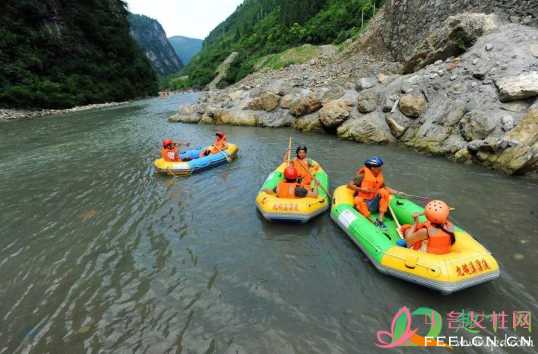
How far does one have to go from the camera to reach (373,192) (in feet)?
20.8

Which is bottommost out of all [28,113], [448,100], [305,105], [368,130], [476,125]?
[28,113]

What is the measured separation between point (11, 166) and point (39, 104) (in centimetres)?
2449

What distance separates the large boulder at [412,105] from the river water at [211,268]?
293cm

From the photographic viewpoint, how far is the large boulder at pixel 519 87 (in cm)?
909

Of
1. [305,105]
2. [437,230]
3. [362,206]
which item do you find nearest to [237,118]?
[305,105]

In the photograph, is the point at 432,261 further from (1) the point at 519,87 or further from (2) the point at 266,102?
(2) the point at 266,102

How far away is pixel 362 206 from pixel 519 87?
24.4 ft

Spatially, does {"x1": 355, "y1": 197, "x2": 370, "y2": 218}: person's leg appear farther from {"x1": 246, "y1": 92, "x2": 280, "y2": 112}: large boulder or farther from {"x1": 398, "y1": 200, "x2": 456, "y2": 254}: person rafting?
{"x1": 246, "y1": 92, "x2": 280, "y2": 112}: large boulder

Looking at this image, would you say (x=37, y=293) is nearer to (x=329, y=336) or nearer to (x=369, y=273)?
(x=329, y=336)

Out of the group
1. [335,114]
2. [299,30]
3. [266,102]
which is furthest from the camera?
[299,30]

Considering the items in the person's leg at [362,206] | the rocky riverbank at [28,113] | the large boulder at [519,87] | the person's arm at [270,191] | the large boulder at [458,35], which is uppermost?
the large boulder at [458,35]

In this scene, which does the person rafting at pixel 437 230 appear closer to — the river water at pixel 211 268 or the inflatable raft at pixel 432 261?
the inflatable raft at pixel 432 261

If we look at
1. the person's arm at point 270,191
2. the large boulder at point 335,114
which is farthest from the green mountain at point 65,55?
the person's arm at point 270,191

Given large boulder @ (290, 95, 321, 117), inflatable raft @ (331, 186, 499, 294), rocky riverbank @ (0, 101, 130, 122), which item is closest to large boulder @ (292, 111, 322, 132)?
large boulder @ (290, 95, 321, 117)
